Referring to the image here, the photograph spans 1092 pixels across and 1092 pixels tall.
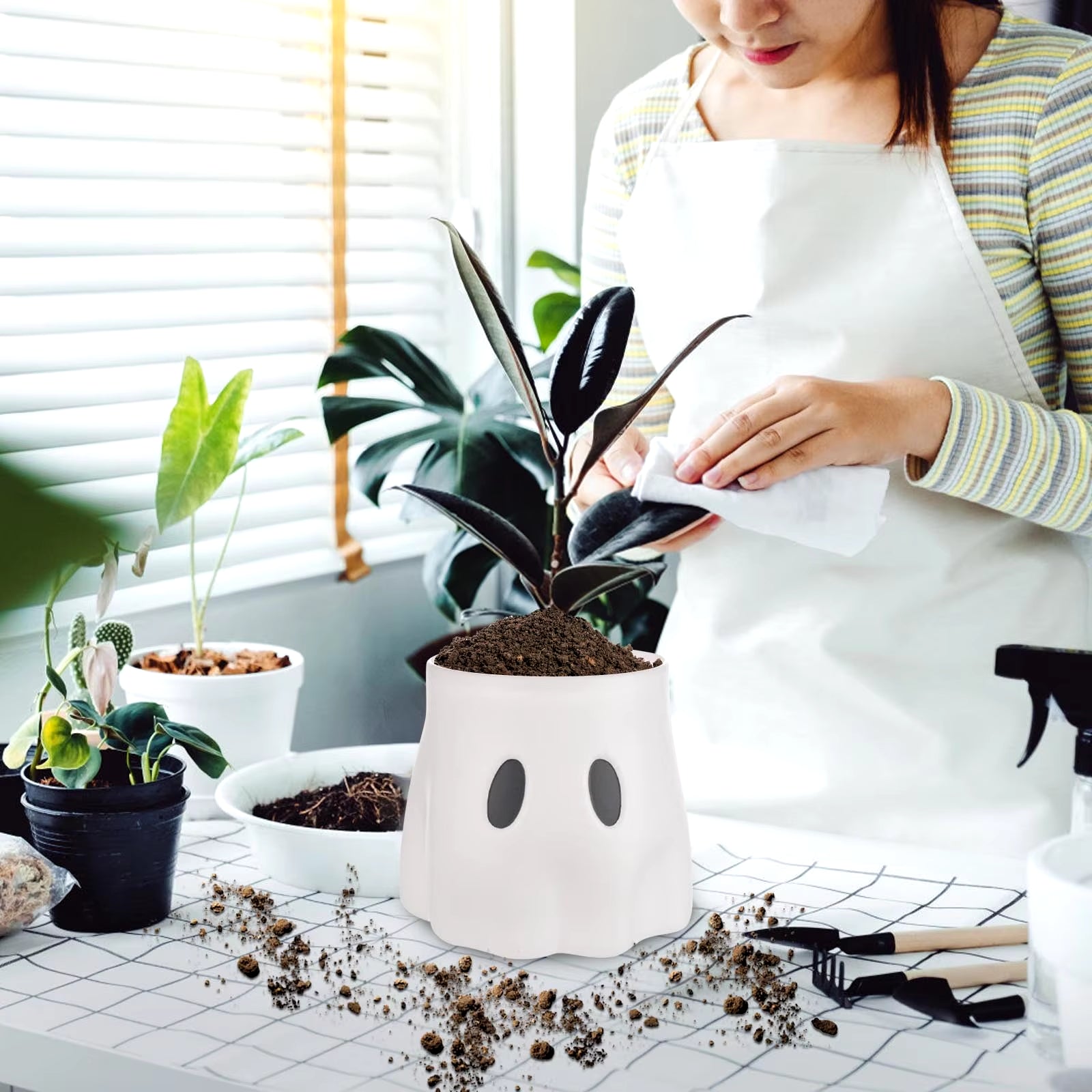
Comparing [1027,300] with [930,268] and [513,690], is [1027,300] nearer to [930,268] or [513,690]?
[930,268]

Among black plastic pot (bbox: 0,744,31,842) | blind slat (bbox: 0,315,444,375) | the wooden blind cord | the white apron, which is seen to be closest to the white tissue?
the white apron

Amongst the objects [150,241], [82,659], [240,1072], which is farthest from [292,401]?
[240,1072]

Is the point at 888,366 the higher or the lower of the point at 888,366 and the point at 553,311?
the lower

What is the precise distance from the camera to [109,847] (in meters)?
0.82

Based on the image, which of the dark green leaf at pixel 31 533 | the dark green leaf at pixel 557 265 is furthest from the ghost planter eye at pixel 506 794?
the dark green leaf at pixel 557 265

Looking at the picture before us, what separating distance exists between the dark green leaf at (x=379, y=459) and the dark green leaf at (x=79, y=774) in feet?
2.80

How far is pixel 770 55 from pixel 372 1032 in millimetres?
839

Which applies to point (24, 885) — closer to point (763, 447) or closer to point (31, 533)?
point (763, 447)

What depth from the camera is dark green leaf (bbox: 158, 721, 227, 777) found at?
88cm

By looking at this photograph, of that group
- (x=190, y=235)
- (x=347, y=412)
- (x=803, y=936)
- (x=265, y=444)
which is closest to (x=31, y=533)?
(x=803, y=936)

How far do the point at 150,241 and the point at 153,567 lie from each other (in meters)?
0.44

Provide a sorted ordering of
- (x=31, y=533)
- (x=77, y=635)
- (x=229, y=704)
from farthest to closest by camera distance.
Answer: (x=229, y=704)
(x=77, y=635)
(x=31, y=533)

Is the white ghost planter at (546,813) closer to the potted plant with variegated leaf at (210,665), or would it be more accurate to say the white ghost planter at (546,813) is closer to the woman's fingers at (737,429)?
the woman's fingers at (737,429)

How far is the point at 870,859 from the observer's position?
3.24ft
